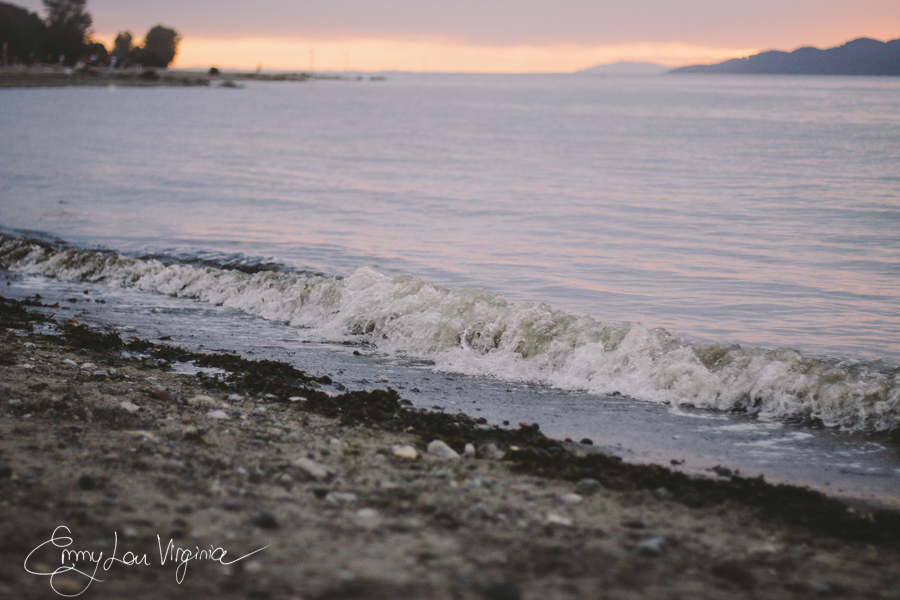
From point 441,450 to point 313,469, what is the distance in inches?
51.2

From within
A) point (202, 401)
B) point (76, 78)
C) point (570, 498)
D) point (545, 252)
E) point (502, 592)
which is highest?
point (76, 78)

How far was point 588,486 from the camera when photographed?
5.69 meters

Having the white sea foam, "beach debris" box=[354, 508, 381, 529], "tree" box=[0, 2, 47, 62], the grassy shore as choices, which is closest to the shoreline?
"tree" box=[0, 2, 47, 62]

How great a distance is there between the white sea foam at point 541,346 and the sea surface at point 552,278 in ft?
0.13

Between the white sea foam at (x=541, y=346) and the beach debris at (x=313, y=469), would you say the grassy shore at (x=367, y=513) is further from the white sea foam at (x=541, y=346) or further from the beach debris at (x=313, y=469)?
the white sea foam at (x=541, y=346)

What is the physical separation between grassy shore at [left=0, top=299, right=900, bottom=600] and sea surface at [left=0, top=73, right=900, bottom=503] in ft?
4.48

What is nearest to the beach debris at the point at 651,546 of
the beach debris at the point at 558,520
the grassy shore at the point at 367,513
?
the grassy shore at the point at 367,513

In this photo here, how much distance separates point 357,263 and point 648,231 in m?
9.16

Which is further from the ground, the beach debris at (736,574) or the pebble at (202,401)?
the beach debris at (736,574)

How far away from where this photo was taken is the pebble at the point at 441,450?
627 cm

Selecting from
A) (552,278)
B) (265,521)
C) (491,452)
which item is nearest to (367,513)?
(265,521)

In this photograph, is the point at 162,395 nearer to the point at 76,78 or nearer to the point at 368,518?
the point at 368,518

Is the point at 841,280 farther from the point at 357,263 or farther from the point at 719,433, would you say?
the point at 357,263

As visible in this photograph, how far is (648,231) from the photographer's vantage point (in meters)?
19.9
